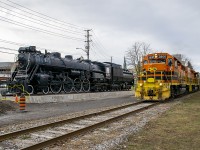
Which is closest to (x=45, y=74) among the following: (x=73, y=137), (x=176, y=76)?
(x=176, y=76)

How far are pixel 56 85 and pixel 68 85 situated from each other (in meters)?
1.90

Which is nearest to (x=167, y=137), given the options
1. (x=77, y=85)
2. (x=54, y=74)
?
(x=54, y=74)

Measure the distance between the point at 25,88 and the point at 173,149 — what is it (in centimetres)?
1546

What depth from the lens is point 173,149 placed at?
19.2 feet

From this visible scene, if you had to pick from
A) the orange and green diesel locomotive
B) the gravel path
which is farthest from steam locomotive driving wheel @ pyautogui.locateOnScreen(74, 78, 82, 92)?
the gravel path

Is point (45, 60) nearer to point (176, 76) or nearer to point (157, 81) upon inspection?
point (157, 81)

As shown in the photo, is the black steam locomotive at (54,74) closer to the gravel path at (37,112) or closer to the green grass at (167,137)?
the gravel path at (37,112)

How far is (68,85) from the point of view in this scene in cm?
2452

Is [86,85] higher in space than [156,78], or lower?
lower

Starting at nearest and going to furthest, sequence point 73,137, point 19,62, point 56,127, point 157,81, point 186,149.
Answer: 1. point 186,149
2. point 73,137
3. point 56,127
4. point 157,81
5. point 19,62

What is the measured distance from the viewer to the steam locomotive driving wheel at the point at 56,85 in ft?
72.7

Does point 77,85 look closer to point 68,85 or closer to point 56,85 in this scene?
point 68,85

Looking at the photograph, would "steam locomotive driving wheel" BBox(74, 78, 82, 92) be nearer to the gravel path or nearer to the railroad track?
the gravel path

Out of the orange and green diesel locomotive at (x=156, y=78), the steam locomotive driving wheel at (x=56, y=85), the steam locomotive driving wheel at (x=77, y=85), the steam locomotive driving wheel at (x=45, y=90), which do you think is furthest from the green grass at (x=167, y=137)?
the steam locomotive driving wheel at (x=77, y=85)
